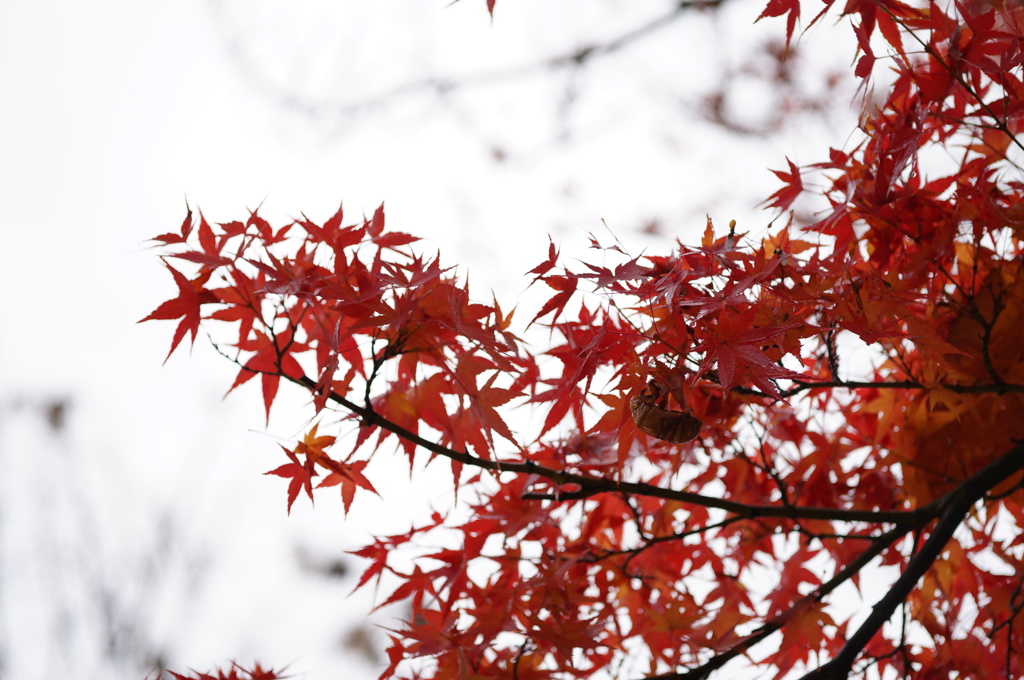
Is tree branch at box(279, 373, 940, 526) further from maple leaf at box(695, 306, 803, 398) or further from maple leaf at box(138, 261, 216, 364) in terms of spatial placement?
maple leaf at box(695, 306, 803, 398)

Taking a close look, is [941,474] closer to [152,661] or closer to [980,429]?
[980,429]

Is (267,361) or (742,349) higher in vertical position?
(267,361)

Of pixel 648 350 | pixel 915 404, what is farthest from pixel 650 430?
pixel 915 404

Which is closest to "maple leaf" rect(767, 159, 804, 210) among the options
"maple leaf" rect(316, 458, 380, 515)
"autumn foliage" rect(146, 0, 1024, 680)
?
"autumn foliage" rect(146, 0, 1024, 680)

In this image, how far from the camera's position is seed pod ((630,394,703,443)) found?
2.57 ft

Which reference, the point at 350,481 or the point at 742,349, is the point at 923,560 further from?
the point at 350,481

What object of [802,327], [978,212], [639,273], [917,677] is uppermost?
[978,212]

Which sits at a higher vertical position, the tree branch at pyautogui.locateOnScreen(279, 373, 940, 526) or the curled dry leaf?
the tree branch at pyautogui.locateOnScreen(279, 373, 940, 526)

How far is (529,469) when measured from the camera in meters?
0.94

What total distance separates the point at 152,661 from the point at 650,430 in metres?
3.96

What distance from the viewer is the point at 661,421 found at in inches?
30.8

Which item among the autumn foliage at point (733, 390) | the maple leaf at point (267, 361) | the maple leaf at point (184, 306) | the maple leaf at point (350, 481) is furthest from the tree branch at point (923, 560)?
the maple leaf at point (184, 306)

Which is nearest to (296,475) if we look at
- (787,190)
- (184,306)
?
(184,306)

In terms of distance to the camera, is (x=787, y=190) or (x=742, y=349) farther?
(x=787, y=190)
